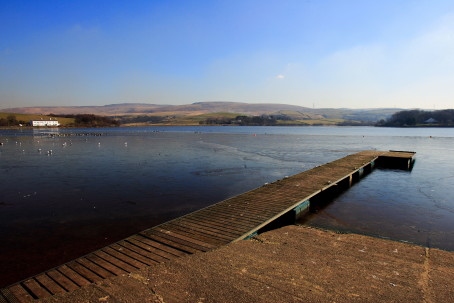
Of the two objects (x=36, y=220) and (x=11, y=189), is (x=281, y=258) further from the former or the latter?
(x=11, y=189)

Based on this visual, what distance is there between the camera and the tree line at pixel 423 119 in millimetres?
164000

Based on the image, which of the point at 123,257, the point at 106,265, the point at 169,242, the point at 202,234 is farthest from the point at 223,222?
the point at 106,265

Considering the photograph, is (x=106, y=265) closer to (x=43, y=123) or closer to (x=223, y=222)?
(x=223, y=222)

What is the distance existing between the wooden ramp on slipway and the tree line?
17802 cm

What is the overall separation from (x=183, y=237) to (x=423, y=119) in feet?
657

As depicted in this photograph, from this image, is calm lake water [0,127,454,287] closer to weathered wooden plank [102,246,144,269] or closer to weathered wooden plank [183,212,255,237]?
weathered wooden plank [102,246,144,269]

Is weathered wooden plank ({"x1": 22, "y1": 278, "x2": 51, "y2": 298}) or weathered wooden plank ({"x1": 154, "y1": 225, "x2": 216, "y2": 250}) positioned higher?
weathered wooden plank ({"x1": 22, "y1": 278, "x2": 51, "y2": 298})

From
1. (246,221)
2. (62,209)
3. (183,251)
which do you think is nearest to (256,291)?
(183,251)

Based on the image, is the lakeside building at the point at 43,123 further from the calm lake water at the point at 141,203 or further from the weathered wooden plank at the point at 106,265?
the weathered wooden plank at the point at 106,265

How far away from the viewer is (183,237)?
9.38 meters

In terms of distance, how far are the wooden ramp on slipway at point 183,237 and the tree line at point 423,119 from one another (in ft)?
584

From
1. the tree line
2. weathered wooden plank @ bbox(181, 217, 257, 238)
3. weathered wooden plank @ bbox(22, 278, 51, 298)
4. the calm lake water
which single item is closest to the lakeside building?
the calm lake water

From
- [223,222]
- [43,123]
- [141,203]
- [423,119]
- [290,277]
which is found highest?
[423,119]

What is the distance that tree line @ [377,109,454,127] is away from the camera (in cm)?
16400
